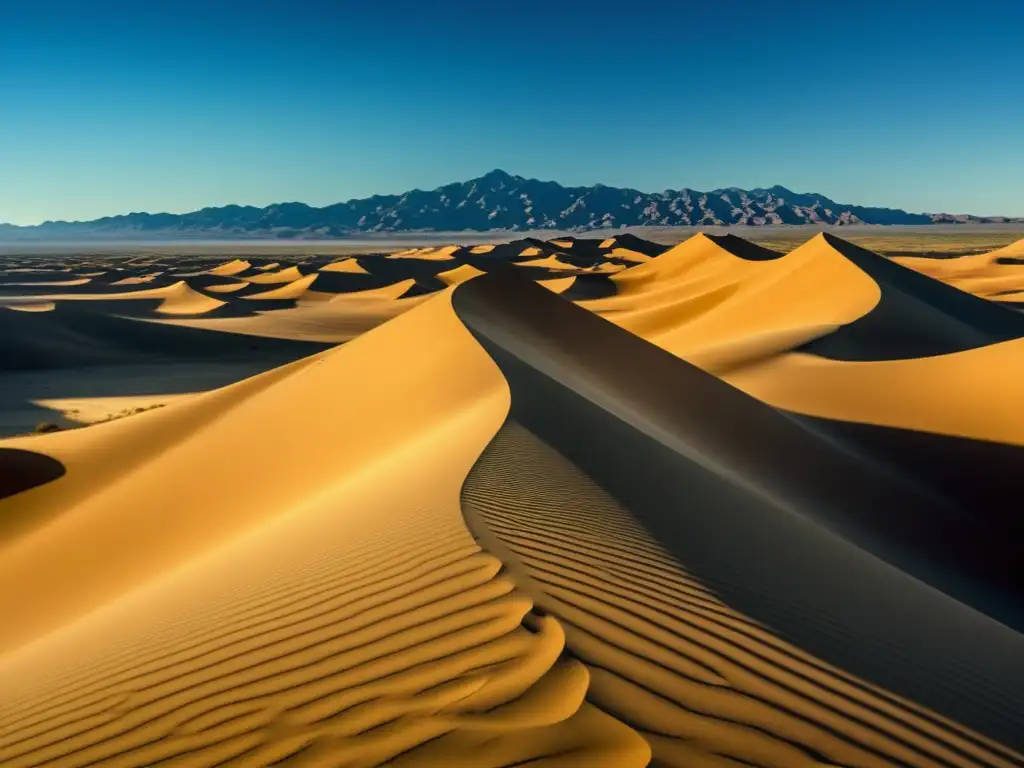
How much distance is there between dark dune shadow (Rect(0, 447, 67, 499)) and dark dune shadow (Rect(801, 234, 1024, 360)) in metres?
18.4

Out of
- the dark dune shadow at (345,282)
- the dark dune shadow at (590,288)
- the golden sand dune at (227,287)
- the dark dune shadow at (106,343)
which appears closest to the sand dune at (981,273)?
the dark dune shadow at (590,288)

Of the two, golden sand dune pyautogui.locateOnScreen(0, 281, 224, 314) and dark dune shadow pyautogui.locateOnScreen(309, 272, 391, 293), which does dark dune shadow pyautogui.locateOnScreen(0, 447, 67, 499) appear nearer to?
golden sand dune pyautogui.locateOnScreen(0, 281, 224, 314)

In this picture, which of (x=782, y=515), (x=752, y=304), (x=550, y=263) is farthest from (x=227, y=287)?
(x=782, y=515)

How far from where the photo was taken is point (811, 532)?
6520 millimetres

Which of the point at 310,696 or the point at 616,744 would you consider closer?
the point at 616,744

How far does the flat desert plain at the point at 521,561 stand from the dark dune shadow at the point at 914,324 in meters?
5.78

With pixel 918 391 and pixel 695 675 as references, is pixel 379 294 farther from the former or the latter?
pixel 695 675

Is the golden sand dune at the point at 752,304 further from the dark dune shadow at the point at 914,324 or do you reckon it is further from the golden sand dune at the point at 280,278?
the golden sand dune at the point at 280,278

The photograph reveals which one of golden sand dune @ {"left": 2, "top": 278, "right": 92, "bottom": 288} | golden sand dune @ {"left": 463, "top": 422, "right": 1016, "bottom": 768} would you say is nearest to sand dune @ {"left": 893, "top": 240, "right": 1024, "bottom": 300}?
golden sand dune @ {"left": 463, "top": 422, "right": 1016, "bottom": 768}

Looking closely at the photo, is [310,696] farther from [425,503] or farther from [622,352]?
[622,352]

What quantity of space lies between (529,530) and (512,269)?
14.5 metres

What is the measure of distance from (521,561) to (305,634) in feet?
3.41

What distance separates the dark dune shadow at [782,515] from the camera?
12.7 ft

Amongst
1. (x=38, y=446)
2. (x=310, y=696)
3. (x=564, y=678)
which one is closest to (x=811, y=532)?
(x=564, y=678)
